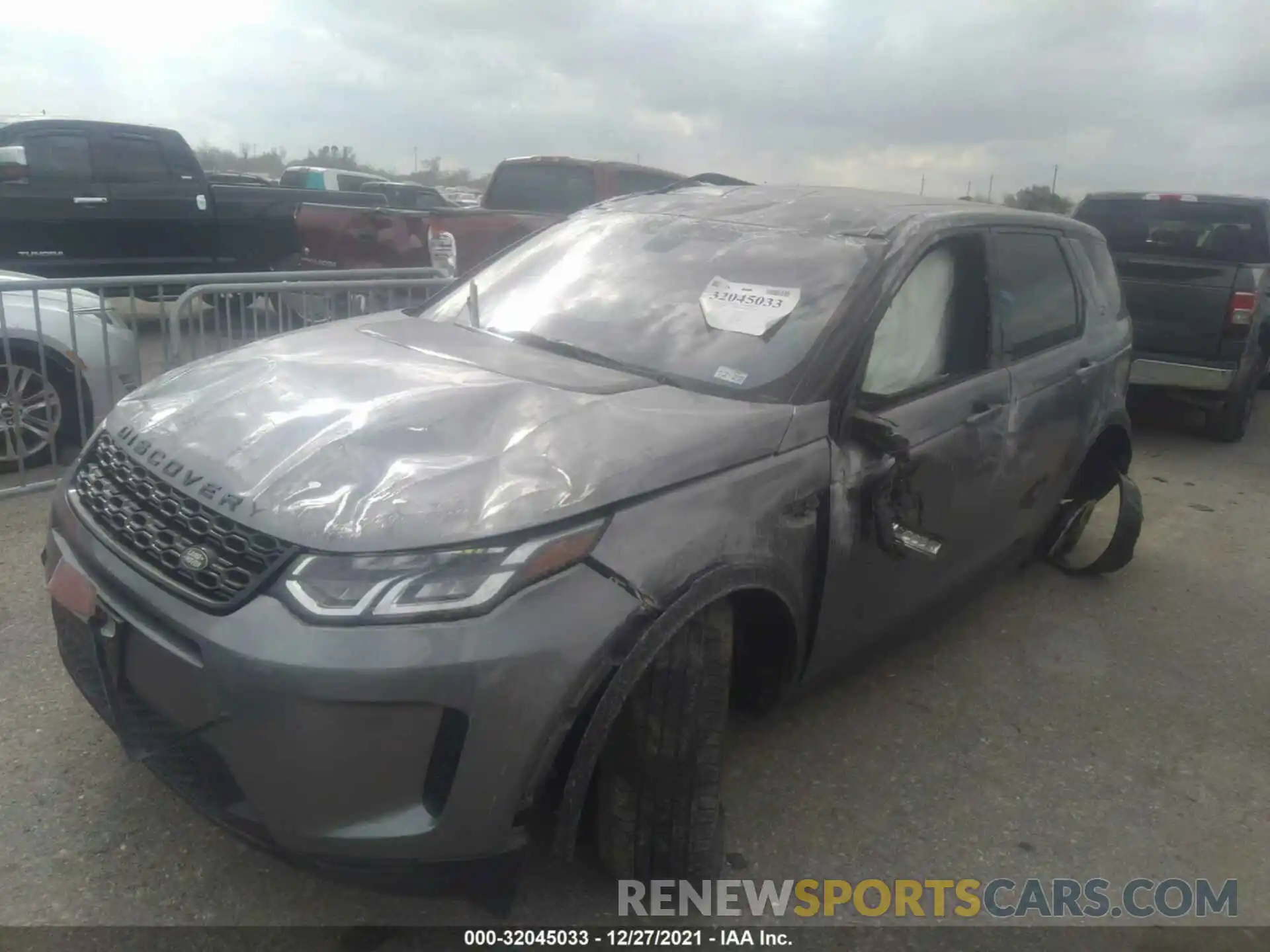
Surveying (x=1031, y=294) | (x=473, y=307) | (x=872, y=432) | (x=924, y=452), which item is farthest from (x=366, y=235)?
(x=872, y=432)

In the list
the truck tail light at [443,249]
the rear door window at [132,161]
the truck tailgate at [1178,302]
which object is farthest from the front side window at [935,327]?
the rear door window at [132,161]

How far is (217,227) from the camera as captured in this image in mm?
10570

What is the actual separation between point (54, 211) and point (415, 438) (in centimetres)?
905

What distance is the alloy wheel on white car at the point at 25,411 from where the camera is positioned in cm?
512

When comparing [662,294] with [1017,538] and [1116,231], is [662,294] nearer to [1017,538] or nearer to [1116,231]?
[1017,538]

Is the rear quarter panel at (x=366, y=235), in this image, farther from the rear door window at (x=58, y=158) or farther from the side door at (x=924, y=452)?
the side door at (x=924, y=452)

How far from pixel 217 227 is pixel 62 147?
5.11 ft

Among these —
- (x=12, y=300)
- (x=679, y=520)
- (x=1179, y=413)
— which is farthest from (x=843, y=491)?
(x=1179, y=413)

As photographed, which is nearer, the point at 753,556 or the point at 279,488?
the point at 279,488

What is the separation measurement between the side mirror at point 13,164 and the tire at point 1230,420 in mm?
10597

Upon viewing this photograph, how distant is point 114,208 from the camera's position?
9797 millimetres

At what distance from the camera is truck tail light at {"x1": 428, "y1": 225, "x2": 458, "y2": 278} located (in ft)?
28.4

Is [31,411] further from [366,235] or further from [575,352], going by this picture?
[366,235]

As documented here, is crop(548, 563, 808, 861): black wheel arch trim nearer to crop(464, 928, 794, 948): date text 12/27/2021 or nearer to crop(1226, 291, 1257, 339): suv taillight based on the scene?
crop(464, 928, 794, 948): date text 12/27/2021
